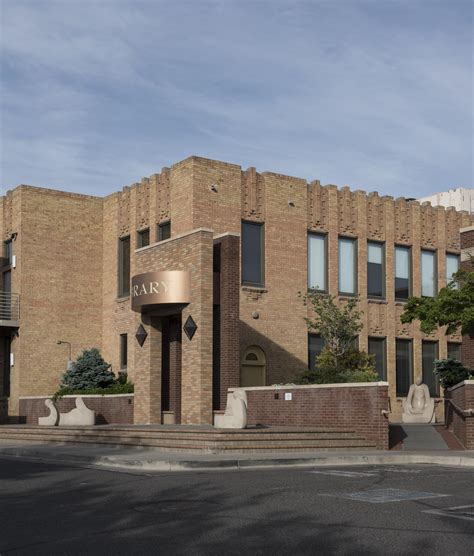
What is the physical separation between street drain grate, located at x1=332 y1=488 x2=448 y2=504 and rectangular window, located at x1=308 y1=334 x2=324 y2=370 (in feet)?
73.3

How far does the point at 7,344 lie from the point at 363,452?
21.8 metres

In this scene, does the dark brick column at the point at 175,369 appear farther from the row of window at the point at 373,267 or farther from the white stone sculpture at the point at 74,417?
the row of window at the point at 373,267

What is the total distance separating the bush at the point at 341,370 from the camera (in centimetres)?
2880

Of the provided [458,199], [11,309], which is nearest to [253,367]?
[11,309]

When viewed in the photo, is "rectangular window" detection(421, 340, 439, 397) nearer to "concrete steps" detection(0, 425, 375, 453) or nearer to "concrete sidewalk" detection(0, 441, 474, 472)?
"concrete steps" detection(0, 425, 375, 453)

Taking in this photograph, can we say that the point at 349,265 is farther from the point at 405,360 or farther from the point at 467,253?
the point at 467,253

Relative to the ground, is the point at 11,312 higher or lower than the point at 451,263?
lower

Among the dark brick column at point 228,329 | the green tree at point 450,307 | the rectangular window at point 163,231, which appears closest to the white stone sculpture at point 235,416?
the dark brick column at point 228,329

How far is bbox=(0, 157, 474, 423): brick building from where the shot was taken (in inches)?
1337

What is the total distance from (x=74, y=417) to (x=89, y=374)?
15.6 feet

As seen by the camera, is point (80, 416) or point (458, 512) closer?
point (458, 512)

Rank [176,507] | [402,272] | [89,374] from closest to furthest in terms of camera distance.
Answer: [176,507], [89,374], [402,272]

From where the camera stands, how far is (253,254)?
116 feet

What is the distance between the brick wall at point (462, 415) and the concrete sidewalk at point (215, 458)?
0.91 m
